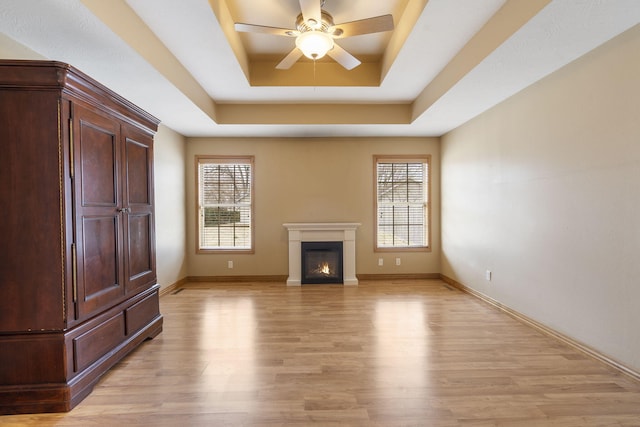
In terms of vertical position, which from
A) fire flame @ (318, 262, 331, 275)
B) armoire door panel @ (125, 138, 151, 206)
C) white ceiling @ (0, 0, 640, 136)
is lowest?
fire flame @ (318, 262, 331, 275)

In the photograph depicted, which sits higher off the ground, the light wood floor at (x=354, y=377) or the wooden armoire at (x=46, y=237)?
the wooden armoire at (x=46, y=237)

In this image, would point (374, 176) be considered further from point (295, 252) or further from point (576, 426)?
point (576, 426)

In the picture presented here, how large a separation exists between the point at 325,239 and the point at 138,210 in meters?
3.01

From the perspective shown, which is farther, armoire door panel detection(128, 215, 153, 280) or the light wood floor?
armoire door panel detection(128, 215, 153, 280)

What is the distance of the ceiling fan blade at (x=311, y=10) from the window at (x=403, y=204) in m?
3.21

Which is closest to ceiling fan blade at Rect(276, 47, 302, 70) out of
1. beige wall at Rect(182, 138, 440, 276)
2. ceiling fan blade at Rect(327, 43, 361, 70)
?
ceiling fan blade at Rect(327, 43, 361, 70)

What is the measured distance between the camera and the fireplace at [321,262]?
5.03 m

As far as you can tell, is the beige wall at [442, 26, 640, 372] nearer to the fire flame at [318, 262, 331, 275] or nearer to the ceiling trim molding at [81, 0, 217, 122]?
the fire flame at [318, 262, 331, 275]

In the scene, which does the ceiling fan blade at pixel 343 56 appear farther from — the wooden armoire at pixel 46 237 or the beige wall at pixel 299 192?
the beige wall at pixel 299 192

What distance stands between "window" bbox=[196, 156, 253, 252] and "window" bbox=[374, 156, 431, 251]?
7.64ft

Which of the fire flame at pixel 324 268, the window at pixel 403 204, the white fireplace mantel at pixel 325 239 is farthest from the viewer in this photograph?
the window at pixel 403 204

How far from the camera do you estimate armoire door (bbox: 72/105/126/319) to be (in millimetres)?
1896

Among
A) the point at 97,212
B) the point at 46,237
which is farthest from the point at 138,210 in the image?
the point at 46,237

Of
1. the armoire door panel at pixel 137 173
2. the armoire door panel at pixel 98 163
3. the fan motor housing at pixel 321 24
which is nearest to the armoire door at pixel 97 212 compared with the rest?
the armoire door panel at pixel 98 163
